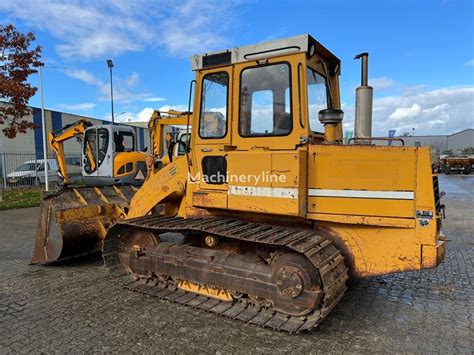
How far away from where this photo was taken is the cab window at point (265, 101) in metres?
4.22

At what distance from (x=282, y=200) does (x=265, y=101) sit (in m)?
1.19

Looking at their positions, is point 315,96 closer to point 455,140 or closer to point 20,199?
point 20,199

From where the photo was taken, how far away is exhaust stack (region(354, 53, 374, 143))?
4496mm

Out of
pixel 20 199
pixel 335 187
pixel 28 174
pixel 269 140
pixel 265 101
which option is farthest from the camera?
pixel 28 174

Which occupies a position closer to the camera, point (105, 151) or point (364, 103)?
point (364, 103)

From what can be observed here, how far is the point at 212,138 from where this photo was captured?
4613 mm

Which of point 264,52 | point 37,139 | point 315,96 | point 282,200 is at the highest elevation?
point 37,139

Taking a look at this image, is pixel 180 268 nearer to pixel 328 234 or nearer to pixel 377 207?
pixel 328 234

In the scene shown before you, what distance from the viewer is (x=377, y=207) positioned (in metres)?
3.82

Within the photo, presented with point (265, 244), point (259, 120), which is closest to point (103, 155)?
point (259, 120)

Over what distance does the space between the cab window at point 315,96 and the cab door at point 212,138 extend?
94 cm

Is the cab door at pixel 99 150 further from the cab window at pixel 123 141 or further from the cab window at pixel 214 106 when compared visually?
the cab window at pixel 214 106

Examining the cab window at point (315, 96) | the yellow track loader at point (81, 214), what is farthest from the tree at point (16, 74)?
the cab window at point (315, 96)

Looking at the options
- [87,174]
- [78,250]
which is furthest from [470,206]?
[87,174]
